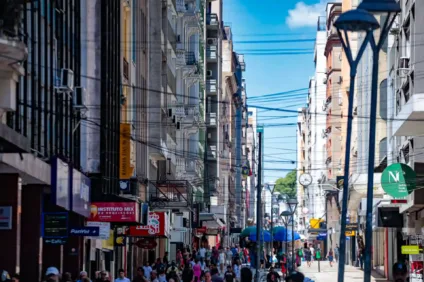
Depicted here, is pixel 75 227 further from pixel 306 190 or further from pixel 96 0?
pixel 306 190

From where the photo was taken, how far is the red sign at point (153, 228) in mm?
Answer: 46188

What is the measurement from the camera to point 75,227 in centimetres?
3206

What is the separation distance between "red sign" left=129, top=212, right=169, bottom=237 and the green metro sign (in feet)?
32.3

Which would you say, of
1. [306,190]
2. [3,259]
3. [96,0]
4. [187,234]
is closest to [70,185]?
[3,259]

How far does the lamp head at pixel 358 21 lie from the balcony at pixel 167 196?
101ft

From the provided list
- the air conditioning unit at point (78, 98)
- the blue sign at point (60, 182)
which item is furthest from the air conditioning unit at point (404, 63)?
the blue sign at point (60, 182)

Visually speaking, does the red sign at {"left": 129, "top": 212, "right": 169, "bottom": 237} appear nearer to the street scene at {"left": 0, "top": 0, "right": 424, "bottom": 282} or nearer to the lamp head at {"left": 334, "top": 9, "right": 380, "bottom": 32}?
the street scene at {"left": 0, "top": 0, "right": 424, "bottom": 282}

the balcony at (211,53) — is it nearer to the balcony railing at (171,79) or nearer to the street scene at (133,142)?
the street scene at (133,142)

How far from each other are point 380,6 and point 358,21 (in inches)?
25.5

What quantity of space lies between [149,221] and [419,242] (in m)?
10.3

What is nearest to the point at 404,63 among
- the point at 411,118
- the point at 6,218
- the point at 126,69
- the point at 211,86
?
the point at 411,118

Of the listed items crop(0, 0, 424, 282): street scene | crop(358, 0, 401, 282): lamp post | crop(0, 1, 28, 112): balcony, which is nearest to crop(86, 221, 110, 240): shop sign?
crop(0, 0, 424, 282): street scene

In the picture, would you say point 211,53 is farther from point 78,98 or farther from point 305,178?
point 78,98

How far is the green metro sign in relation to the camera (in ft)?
131
